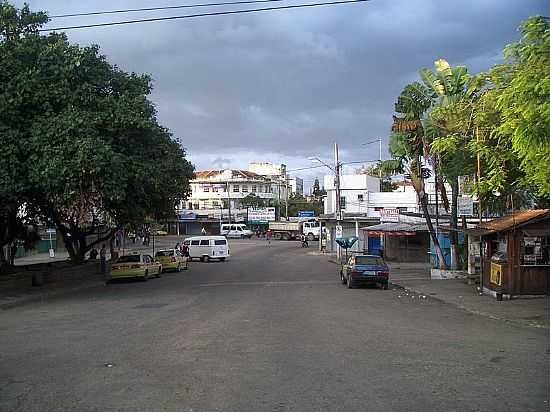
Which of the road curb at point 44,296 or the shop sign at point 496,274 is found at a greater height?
the shop sign at point 496,274

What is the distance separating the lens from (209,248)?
167 ft

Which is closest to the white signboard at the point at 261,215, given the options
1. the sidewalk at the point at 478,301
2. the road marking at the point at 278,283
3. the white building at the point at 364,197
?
the white building at the point at 364,197

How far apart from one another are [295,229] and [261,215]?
19.0m

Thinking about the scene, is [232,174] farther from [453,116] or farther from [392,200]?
[453,116]

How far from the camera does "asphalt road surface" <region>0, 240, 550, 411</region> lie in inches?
299

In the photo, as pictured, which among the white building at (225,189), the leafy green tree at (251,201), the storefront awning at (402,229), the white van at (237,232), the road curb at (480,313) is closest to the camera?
the road curb at (480,313)

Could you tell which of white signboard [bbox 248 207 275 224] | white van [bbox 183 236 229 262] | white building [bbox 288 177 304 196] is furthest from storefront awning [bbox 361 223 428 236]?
white building [bbox 288 177 304 196]

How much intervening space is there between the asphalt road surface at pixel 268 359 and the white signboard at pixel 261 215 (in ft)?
299

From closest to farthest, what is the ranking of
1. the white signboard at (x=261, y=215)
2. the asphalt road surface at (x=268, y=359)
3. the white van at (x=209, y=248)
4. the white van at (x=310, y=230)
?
the asphalt road surface at (x=268, y=359), the white van at (x=209, y=248), the white van at (x=310, y=230), the white signboard at (x=261, y=215)

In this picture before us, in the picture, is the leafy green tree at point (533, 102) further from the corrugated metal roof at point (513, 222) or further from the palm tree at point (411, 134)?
the palm tree at point (411, 134)

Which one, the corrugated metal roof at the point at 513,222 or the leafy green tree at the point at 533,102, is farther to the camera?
the corrugated metal roof at the point at 513,222

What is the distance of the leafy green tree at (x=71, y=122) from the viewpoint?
1980 centimetres

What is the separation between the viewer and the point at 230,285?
28.1 meters

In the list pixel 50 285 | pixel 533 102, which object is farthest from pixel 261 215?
pixel 533 102
